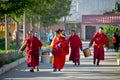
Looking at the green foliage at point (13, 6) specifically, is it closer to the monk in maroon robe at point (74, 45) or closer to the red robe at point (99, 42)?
the monk in maroon robe at point (74, 45)

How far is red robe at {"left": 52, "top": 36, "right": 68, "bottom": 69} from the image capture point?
19.5 metres

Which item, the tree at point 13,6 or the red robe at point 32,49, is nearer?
the red robe at point 32,49

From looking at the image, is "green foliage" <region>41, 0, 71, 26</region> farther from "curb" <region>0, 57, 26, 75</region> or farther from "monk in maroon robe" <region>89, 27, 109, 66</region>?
"monk in maroon robe" <region>89, 27, 109, 66</region>

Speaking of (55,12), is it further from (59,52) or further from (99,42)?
(59,52)

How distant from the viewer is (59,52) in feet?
64.5

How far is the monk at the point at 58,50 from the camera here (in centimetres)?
1952

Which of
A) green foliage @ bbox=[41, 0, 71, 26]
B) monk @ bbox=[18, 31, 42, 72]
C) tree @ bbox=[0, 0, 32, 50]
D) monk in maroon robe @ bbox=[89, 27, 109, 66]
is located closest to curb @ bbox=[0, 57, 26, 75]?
monk @ bbox=[18, 31, 42, 72]

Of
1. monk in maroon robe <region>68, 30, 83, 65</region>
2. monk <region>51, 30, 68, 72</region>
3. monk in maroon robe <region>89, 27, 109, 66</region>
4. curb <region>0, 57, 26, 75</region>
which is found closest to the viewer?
curb <region>0, 57, 26, 75</region>

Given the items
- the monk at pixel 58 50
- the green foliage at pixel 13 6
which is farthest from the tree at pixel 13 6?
the monk at pixel 58 50

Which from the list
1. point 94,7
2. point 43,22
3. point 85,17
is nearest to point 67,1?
point 85,17

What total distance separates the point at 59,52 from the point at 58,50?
0.32 ft

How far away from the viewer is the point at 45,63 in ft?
77.1

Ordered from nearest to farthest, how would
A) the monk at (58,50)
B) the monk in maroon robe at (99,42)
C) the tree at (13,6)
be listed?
the monk at (58,50), the tree at (13,6), the monk in maroon robe at (99,42)

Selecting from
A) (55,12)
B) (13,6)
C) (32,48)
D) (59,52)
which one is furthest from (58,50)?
(55,12)
